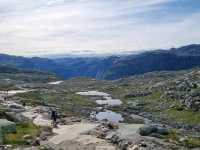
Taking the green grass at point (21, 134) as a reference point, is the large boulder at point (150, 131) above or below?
above

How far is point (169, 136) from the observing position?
2822 inches

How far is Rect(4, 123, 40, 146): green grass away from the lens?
6899cm

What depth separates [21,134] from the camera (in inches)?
3024

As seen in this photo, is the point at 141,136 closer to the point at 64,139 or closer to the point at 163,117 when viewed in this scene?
the point at 64,139

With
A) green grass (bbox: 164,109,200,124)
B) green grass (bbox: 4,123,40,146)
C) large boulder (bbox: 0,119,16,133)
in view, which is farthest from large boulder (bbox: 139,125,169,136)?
green grass (bbox: 164,109,200,124)

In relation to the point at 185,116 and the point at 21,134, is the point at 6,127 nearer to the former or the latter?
the point at 21,134

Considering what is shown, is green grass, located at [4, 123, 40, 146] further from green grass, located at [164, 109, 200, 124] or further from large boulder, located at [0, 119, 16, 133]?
green grass, located at [164, 109, 200, 124]

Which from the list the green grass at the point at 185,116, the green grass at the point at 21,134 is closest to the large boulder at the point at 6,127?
the green grass at the point at 21,134

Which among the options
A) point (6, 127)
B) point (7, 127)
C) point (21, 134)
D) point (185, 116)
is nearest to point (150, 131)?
point (21, 134)

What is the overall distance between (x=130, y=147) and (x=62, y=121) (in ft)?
123

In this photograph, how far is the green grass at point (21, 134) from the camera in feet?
226

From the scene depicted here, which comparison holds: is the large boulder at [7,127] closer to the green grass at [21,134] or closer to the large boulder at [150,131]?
the green grass at [21,134]

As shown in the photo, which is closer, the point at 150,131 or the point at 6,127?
the point at 150,131

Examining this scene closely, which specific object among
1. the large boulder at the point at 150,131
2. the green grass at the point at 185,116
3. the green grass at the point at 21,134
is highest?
the large boulder at the point at 150,131
